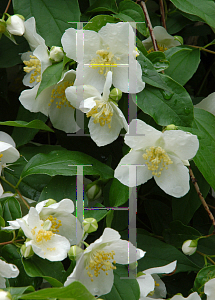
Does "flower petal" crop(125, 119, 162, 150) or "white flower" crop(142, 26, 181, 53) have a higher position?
"white flower" crop(142, 26, 181, 53)

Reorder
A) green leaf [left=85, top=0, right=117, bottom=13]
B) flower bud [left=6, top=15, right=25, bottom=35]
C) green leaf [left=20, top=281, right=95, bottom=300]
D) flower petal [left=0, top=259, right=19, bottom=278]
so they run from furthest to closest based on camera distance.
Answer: green leaf [left=85, top=0, right=117, bottom=13]
flower bud [left=6, top=15, right=25, bottom=35]
flower petal [left=0, top=259, right=19, bottom=278]
green leaf [left=20, top=281, right=95, bottom=300]

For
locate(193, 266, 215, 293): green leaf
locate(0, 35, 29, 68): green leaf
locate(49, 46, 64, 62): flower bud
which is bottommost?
locate(193, 266, 215, 293): green leaf

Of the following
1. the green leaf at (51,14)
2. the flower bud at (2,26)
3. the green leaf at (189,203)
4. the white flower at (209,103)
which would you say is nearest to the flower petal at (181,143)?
the green leaf at (189,203)

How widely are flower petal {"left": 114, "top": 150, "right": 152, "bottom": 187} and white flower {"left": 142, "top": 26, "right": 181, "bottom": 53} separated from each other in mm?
444

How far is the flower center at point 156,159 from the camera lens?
3.00 ft

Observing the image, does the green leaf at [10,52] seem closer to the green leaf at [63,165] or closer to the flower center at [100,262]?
the green leaf at [63,165]

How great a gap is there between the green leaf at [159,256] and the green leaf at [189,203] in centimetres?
11

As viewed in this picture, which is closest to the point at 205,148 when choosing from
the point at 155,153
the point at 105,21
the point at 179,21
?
the point at 155,153

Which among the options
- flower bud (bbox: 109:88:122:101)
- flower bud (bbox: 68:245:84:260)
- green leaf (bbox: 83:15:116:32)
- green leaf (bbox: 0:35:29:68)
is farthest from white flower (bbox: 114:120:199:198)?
green leaf (bbox: 0:35:29:68)

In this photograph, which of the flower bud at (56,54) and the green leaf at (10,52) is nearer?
the flower bud at (56,54)

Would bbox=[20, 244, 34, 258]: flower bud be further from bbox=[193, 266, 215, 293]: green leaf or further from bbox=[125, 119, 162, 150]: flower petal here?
bbox=[193, 266, 215, 293]: green leaf

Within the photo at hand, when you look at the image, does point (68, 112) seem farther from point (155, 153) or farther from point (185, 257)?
point (185, 257)

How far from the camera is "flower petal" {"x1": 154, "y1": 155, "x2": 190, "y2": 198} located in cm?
91

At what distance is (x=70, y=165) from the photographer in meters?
0.92
